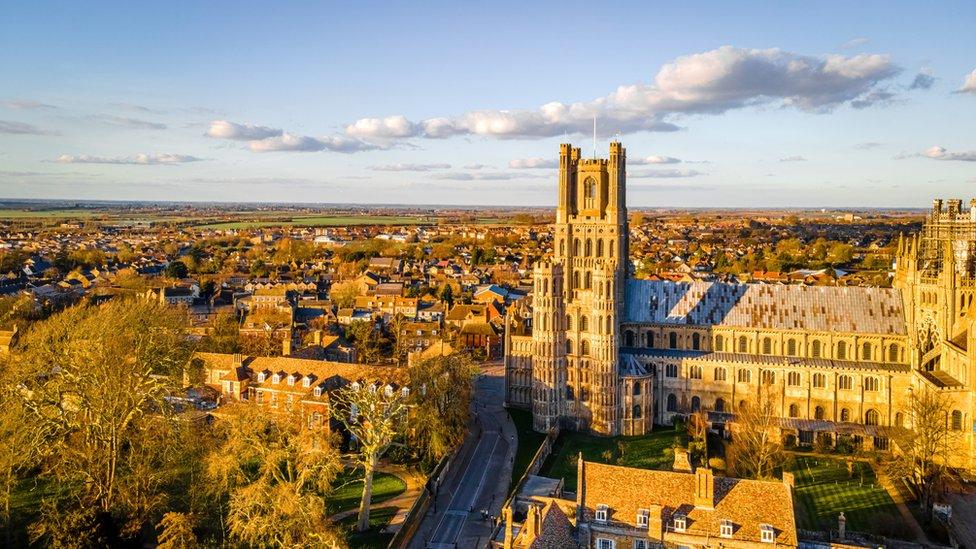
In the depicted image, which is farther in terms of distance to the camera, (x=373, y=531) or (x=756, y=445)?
(x=756, y=445)

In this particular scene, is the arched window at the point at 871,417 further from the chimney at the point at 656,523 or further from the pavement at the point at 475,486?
the chimney at the point at 656,523

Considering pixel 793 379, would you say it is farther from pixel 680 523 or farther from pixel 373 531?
pixel 373 531

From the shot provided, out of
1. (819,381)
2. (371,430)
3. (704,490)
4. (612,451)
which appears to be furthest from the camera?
(819,381)

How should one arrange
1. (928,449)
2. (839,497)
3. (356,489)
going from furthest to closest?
(356,489), (839,497), (928,449)

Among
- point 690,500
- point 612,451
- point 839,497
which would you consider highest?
point 690,500

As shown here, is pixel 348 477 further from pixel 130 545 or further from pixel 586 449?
pixel 586 449

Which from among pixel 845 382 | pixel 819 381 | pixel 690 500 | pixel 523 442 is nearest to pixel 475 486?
pixel 523 442
